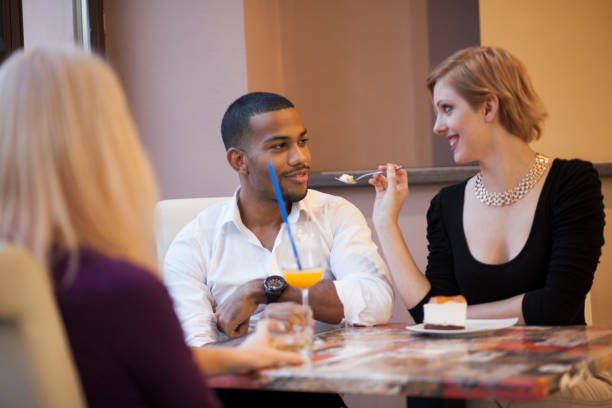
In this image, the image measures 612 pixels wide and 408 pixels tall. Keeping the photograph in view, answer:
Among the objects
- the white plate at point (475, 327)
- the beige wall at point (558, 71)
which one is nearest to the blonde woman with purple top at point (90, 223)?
the white plate at point (475, 327)

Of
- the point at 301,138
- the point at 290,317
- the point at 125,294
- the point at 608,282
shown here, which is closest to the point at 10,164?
the point at 125,294

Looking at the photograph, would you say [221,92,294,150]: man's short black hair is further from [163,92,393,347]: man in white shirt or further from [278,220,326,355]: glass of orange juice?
[278,220,326,355]: glass of orange juice

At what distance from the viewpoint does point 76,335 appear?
2.87 ft

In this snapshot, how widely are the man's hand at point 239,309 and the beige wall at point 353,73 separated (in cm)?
161

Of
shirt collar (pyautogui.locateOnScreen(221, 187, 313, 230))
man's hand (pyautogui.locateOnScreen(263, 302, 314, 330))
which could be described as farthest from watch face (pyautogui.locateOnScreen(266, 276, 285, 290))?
man's hand (pyautogui.locateOnScreen(263, 302, 314, 330))

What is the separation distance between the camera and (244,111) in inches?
91.8

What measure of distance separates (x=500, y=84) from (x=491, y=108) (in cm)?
7

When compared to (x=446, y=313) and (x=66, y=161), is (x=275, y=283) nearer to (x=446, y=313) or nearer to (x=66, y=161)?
(x=446, y=313)

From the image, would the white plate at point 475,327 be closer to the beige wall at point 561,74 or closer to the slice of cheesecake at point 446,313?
the slice of cheesecake at point 446,313

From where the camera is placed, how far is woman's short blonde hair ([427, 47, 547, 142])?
2.04 meters

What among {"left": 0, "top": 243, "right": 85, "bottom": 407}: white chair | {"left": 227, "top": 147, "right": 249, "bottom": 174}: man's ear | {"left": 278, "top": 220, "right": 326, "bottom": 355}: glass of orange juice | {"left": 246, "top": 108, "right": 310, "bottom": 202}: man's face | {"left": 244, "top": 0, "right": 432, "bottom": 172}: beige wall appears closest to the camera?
{"left": 0, "top": 243, "right": 85, "bottom": 407}: white chair

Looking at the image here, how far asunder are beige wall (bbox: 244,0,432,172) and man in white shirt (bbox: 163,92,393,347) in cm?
109

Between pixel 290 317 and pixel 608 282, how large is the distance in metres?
1.98

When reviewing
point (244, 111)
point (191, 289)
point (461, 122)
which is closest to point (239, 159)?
point (244, 111)
